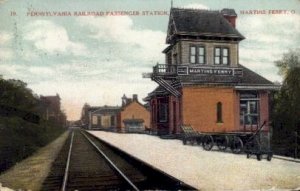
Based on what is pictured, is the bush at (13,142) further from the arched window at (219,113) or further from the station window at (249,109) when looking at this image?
the station window at (249,109)

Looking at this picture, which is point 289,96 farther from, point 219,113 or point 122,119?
point 122,119

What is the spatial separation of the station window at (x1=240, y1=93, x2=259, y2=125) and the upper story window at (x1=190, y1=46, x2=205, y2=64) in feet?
6.96

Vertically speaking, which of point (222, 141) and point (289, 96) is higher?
point (289, 96)

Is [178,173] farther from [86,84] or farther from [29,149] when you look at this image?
[29,149]

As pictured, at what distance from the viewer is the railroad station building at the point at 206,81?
10523mm

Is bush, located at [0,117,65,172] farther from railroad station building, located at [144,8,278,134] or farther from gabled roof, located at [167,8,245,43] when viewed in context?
gabled roof, located at [167,8,245,43]

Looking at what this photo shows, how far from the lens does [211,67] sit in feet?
41.0

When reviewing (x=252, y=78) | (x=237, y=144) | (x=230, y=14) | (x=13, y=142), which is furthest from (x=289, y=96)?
(x=13, y=142)

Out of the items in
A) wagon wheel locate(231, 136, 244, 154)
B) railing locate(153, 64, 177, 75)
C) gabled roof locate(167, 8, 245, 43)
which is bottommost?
wagon wheel locate(231, 136, 244, 154)

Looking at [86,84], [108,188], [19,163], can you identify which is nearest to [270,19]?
[86,84]

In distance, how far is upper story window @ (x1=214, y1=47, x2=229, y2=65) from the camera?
1227 centimetres

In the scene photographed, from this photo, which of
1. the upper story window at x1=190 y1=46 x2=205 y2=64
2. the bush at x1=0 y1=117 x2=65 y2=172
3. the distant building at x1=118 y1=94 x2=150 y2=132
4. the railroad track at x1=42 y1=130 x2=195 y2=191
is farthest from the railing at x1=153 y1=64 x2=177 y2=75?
the bush at x1=0 y1=117 x2=65 y2=172

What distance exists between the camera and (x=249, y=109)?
10.8 meters

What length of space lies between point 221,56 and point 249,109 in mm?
2259
